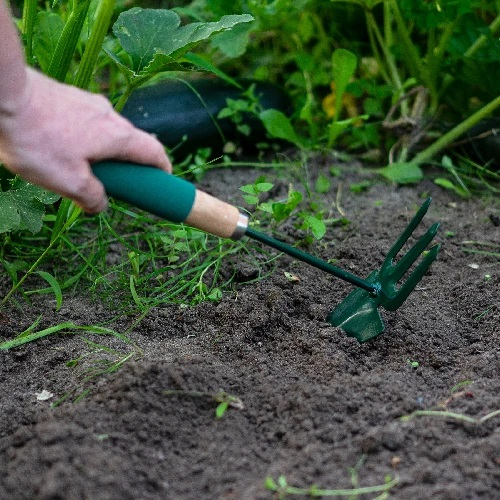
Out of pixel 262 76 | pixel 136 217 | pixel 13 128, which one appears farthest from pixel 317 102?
pixel 13 128

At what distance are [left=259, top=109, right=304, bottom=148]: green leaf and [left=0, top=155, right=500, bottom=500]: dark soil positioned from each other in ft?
2.29

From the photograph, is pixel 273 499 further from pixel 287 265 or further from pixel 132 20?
pixel 132 20

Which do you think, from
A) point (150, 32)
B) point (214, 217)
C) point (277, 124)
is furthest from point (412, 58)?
point (214, 217)

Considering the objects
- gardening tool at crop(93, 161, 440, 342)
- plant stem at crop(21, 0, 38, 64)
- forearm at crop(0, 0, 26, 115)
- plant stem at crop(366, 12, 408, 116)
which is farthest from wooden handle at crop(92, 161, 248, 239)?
plant stem at crop(366, 12, 408, 116)

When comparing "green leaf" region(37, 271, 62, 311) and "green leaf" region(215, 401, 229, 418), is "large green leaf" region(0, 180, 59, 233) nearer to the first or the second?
"green leaf" region(37, 271, 62, 311)

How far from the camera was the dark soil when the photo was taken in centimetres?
136

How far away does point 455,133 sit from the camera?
9.26ft

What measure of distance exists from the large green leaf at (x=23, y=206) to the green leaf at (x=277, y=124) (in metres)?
1.03

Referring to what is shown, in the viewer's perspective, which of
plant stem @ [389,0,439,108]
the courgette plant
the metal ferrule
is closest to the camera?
the metal ferrule

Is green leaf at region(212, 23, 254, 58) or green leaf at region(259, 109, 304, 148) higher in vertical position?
green leaf at region(212, 23, 254, 58)

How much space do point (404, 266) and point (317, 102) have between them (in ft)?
5.07

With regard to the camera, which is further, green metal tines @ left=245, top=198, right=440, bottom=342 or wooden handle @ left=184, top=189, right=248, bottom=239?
green metal tines @ left=245, top=198, right=440, bottom=342

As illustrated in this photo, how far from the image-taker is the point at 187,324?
2.00 meters

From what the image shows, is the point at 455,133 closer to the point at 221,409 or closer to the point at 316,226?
the point at 316,226
